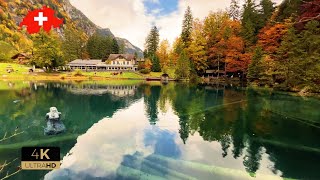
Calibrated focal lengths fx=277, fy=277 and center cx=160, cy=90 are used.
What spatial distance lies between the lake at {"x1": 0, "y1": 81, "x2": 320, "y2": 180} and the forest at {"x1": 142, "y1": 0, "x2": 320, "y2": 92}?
15.9 m

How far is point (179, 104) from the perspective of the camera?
38812 millimetres

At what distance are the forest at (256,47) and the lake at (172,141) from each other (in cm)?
1588

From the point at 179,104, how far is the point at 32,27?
32.0 metres

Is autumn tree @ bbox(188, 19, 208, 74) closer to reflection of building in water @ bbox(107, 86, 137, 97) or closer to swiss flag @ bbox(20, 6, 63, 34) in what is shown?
reflection of building in water @ bbox(107, 86, 137, 97)

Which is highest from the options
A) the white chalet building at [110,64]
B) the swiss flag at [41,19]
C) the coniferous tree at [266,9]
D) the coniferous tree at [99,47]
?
the coniferous tree at [266,9]

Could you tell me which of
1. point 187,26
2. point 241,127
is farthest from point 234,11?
point 241,127

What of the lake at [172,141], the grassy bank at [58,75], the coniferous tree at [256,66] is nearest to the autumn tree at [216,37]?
the coniferous tree at [256,66]

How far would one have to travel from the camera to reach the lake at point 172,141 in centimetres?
1398

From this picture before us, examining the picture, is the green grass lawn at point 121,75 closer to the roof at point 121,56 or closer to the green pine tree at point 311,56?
the roof at point 121,56

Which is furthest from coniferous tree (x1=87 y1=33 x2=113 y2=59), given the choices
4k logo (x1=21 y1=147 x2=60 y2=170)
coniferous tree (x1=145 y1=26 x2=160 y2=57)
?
4k logo (x1=21 y1=147 x2=60 y2=170)

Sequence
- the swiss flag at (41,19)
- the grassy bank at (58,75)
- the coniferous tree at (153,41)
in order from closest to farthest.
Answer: the swiss flag at (41,19)
the grassy bank at (58,75)
the coniferous tree at (153,41)

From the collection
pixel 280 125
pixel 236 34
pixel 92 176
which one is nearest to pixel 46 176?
pixel 92 176

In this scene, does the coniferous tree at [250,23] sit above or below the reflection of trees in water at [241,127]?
above

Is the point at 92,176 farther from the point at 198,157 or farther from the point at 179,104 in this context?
the point at 179,104
